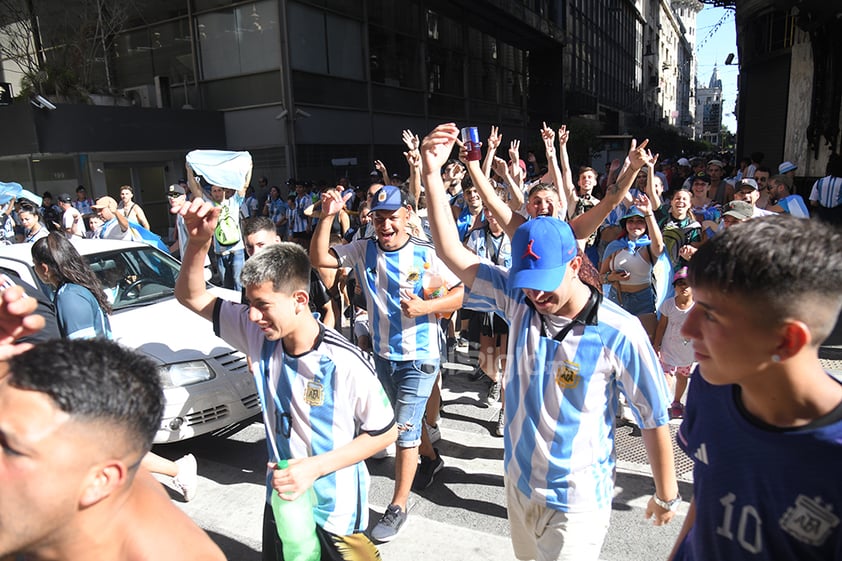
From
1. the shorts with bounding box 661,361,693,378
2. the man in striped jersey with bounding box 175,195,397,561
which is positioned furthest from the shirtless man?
the shorts with bounding box 661,361,693,378

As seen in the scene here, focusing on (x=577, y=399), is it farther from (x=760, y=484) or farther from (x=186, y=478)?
(x=186, y=478)

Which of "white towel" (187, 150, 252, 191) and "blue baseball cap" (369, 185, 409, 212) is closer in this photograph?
"blue baseball cap" (369, 185, 409, 212)

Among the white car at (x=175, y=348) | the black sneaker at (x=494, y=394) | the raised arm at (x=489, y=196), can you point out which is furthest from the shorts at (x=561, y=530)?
the black sneaker at (x=494, y=394)

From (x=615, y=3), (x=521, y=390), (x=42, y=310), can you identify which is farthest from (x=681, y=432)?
(x=615, y=3)

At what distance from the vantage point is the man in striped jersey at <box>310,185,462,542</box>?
360 cm

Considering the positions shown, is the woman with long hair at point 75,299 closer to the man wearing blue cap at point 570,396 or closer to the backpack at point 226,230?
the man wearing blue cap at point 570,396

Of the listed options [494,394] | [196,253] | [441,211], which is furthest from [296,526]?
[494,394]

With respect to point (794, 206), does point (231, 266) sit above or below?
below

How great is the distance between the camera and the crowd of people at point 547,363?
1285 millimetres

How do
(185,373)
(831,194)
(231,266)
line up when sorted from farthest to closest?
(831,194)
(231,266)
(185,373)

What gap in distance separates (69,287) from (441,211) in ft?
8.75

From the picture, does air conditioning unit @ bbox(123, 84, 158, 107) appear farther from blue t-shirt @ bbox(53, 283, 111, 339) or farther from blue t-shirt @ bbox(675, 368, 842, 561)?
blue t-shirt @ bbox(675, 368, 842, 561)

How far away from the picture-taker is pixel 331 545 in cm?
229

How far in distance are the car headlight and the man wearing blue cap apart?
9.86 feet
